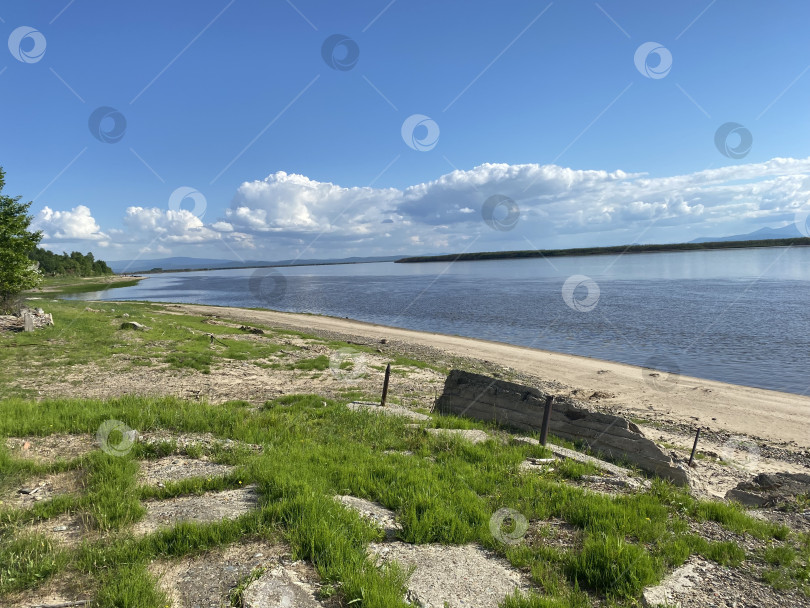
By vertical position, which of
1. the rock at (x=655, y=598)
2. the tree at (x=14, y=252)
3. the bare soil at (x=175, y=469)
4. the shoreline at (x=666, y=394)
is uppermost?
the tree at (x=14, y=252)

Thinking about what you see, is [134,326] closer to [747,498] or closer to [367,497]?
[367,497]

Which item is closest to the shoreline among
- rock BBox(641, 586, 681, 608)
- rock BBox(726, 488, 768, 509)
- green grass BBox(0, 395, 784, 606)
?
rock BBox(726, 488, 768, 509)

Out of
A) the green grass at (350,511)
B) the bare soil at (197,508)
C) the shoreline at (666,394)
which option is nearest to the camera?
the green grass at (350,511)

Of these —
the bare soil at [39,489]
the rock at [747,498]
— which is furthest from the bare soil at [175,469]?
the rock at [747,498]

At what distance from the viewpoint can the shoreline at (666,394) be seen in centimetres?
1969

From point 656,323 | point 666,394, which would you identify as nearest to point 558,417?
point 666,394

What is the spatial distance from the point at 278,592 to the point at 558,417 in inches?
373

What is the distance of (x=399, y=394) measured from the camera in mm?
18953

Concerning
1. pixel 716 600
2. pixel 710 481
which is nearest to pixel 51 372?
pixel 716 600

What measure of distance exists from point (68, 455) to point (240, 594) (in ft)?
20.3

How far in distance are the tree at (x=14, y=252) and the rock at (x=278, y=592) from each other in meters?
34.3

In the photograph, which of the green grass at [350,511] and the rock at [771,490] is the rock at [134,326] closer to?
the green grass at [350,511]

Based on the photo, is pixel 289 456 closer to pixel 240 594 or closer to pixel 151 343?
pixel 240 594

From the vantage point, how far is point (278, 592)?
4.70 m
